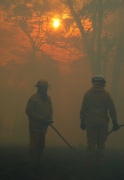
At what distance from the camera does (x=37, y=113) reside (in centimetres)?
771

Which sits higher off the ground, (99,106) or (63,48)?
(63,48)

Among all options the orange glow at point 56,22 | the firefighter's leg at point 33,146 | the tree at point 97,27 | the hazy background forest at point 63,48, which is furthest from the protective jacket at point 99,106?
the orange glow at point 56,22

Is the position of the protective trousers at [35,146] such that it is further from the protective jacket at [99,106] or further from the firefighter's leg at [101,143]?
the firefighter's leg at [101,143]

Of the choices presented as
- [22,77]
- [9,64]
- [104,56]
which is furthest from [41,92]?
[9,64]

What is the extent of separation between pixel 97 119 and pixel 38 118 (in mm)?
1448

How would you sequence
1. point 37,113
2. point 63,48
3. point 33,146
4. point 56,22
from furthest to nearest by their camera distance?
point 56,22 → point 63,48 → point 37,113 → point 33,146

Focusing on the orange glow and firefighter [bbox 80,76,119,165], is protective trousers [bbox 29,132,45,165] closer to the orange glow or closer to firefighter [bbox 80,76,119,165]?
firefighter [bbox 80,76,119,165]

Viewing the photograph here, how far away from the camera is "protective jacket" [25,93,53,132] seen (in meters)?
7.62

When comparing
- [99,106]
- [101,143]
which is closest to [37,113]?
[99,106]

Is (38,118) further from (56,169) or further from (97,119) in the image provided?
(97,119)

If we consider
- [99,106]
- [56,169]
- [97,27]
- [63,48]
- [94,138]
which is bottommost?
[56,169]

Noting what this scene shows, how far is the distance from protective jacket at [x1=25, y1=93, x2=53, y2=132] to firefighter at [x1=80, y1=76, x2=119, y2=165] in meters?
1.03

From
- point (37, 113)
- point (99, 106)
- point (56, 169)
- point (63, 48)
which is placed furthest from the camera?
point (63, 48)

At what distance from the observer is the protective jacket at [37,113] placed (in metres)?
7.62
